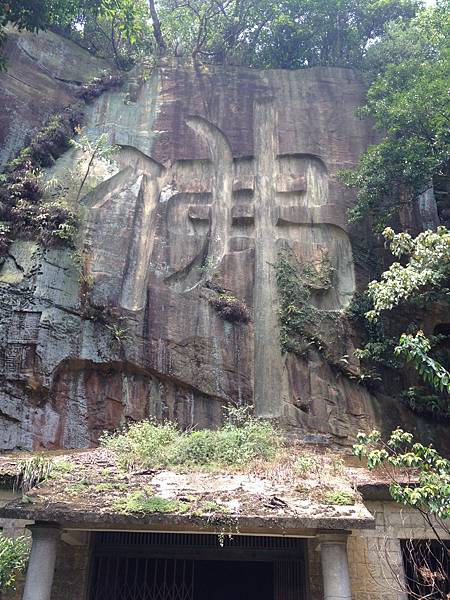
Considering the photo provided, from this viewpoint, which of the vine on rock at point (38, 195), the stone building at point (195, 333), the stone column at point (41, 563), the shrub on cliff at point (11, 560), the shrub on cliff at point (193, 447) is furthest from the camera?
the vine on rock at point (38, 195)

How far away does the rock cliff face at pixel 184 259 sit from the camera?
1204 cm

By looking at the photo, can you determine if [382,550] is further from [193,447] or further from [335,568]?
[193,447]

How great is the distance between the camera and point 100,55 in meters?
18.2

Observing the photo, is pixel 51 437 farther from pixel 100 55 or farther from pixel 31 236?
pixel 100 55

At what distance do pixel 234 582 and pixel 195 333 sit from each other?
5539mm

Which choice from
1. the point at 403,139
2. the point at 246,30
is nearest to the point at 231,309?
the point at 403,139

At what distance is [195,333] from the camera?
12898 mm

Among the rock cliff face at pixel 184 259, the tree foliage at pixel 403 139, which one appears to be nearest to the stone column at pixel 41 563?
Result: the rock cliff face at pixel 184 259

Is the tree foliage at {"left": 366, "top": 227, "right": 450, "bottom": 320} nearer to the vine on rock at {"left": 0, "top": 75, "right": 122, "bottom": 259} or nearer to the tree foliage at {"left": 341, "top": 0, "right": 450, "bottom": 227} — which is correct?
the tree foliage at {"left": 341, "top": 0, "right": 450, "bottom": 227}

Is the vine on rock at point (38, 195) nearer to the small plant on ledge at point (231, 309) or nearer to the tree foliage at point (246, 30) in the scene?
the tree foliage at point (246, 30)

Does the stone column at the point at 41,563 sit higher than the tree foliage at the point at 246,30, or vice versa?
the tree foliage at the point at 246,30

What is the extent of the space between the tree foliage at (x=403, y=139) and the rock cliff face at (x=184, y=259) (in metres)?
0.91

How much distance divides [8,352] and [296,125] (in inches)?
397

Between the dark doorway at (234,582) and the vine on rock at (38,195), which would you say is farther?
the vine on rock at (38,195)
